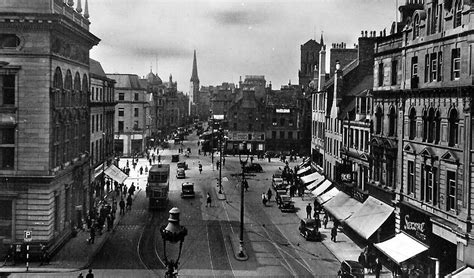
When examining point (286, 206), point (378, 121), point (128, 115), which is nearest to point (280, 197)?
point (286, 206)

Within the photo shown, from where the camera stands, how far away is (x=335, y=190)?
48.0m

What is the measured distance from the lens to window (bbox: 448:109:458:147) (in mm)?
25431

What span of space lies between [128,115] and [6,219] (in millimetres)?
68817

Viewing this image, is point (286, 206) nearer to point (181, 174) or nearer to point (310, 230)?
point (310, 230)

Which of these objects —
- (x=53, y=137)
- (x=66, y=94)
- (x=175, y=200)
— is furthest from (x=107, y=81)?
(x=53, y=137)

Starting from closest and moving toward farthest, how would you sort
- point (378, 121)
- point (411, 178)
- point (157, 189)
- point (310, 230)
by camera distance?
point (411, 178) → point (378, 121) → point (310, 230) → point (157, 189)

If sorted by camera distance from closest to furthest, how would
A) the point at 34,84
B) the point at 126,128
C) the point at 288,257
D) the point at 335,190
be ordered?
1. the point at 34,84
2. the point at 288,257
3. the point at 335,190
4. the point at 126,128

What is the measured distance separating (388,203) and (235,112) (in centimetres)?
Result: 7019

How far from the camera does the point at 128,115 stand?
9938cm

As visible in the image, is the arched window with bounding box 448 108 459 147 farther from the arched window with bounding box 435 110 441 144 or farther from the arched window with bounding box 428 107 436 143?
the arched window with bounding box 428 107 436 143

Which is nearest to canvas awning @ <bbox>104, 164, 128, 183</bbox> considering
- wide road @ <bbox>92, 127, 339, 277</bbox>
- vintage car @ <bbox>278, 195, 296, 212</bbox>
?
wide road @ <bbox>92, 127, 339, 277</bbox>

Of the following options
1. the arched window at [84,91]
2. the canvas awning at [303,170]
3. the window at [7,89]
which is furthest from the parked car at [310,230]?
the canvas awning at [303,170]

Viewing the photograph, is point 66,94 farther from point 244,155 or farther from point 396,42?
point 244,155

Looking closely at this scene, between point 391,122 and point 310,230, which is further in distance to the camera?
point 310,230
